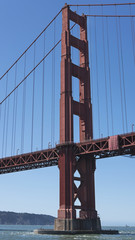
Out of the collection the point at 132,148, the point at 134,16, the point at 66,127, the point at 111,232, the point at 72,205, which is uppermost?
the point at 134,16

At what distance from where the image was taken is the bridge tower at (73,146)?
51.5m

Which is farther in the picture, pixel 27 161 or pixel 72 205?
pixel 27 161

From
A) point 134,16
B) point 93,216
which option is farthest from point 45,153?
A: point 134,16

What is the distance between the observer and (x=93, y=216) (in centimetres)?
5453

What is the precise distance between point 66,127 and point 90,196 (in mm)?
11234

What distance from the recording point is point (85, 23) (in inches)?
2677

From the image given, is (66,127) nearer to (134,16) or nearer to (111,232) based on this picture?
(111,232)

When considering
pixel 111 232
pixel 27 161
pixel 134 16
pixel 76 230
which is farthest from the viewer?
pixel 27 161

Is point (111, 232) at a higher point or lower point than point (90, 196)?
lower

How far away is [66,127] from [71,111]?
2913 mm

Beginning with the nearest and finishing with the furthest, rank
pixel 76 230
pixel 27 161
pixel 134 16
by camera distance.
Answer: pixel 76 230
pixel 134 16
pixel 27 161

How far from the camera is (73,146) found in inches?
2146

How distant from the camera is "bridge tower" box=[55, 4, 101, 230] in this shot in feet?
169

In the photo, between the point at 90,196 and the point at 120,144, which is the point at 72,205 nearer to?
the point at 90,196
